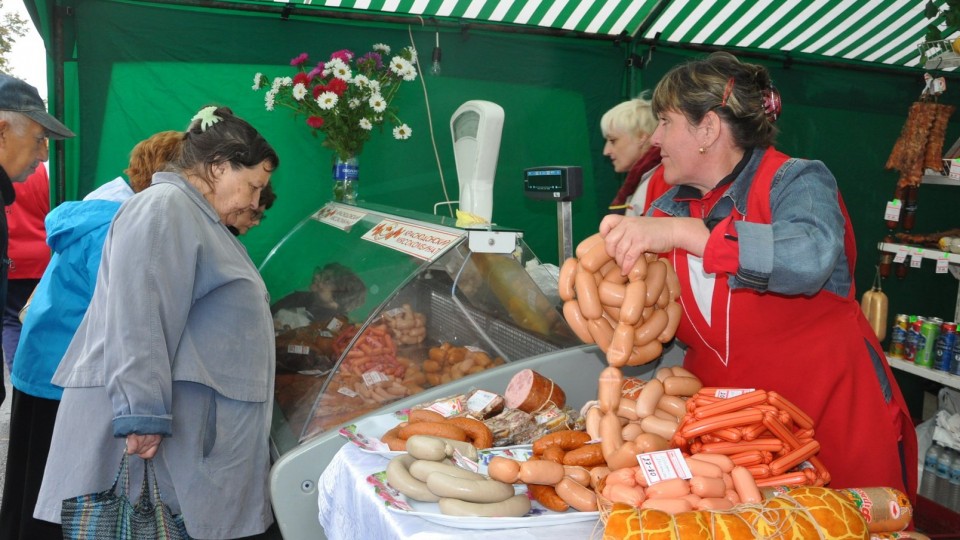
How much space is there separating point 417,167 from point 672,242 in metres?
4.01

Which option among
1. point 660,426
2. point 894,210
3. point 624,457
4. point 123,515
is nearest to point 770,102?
point 660,426

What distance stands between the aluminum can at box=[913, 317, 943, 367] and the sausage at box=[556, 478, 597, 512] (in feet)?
11.8

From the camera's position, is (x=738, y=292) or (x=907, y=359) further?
(x=907, y=359)

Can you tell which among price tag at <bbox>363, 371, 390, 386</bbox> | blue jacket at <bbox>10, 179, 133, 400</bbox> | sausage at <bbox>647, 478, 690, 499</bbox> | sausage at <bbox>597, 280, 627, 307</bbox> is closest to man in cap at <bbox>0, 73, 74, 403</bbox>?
blue jacket at <bbox>10, 179, 133, 400</bbox>

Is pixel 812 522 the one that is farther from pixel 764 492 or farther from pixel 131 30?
pixel 131 30

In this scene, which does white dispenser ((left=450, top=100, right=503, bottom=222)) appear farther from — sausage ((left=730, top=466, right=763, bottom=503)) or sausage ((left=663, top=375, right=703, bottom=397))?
sausage ((left=730, top=466, right=763, bottom=503))

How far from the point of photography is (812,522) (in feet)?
4.10

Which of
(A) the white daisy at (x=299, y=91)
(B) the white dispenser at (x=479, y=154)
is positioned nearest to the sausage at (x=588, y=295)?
(B) the white dispenser at (x=479, y=154)

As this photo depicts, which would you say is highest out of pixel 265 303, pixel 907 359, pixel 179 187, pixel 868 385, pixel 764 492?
pixel 179 187

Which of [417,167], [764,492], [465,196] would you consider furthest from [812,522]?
[417,167]

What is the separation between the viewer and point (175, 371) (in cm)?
207

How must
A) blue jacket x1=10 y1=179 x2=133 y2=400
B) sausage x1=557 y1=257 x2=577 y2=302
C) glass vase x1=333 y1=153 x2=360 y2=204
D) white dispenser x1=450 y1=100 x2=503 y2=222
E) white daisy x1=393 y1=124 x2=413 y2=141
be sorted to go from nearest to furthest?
sausage x1=557 y1=257 x2=577 y2=302
blue jacket x1=10 y1=179 x2=133 y2=400
white dispenser x1=450 y1=100 x2=503 y2=222
glass vase x1=333 y1=153 x2=360 y2=204
white daisy x1=393 y1=124 x2=413 y2=141

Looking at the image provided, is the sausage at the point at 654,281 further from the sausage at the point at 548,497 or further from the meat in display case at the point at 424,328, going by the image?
the meat in display case at the point at 424,328

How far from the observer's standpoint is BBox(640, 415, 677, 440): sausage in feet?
5.45
